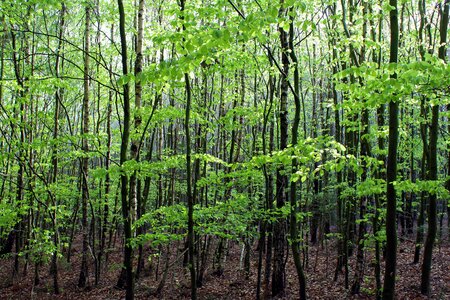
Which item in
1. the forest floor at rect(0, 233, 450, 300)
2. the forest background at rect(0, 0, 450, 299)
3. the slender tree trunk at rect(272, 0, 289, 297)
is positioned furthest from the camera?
the forest floor at rect(0, 233, 450, 300)

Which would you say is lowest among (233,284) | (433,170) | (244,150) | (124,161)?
(233,284)

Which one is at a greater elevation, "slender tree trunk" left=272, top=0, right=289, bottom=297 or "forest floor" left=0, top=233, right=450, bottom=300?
"slender tree trunk" left=272, top=0, right=289, bottom=297

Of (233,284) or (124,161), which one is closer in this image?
(124,161)

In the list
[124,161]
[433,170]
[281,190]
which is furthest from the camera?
[281,190]

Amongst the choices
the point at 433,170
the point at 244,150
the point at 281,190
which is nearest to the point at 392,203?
the point at 281,190

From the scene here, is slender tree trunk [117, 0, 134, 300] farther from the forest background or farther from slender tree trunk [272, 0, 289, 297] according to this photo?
slender tree trunk [272, 0, 289, 297]

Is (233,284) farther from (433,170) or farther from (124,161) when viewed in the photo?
(124,161)

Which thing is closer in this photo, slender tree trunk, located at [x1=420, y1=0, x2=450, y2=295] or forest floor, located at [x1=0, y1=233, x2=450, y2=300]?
slender tree trunk, located at [x1=420, y1=0, x2=450, y2=295]

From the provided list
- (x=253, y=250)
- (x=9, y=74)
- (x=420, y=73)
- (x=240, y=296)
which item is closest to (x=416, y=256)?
(x=240, y=296)

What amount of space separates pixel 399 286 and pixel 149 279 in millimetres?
10077

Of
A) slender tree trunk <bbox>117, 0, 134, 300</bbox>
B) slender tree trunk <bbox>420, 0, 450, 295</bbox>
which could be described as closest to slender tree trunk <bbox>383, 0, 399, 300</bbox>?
slender tree trunk <bbox>117, 0, 134, 300</bbox>

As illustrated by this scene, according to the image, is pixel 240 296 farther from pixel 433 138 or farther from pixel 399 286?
pixel 433 138

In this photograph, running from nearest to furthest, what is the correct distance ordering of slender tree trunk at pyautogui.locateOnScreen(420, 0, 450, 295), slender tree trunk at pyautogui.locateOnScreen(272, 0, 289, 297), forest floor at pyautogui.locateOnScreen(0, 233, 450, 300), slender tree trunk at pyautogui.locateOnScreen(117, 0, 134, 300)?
1. slender tree trunk at pyautogui.locateOnScreen(117, 0, 134, 300)
2. slender tree trunk at pyautogui.locateOnScreen(420, 0, 450, 295)
3. slender tree trunk at pyautogui.locateOnScreen(272, 0, 289, 297)
4. forest floor at pyautogui.locateOnScreen(0, 233, 450, 300)

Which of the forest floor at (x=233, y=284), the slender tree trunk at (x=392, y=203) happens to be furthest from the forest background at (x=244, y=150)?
the forest floor at (x=233, y=284)
